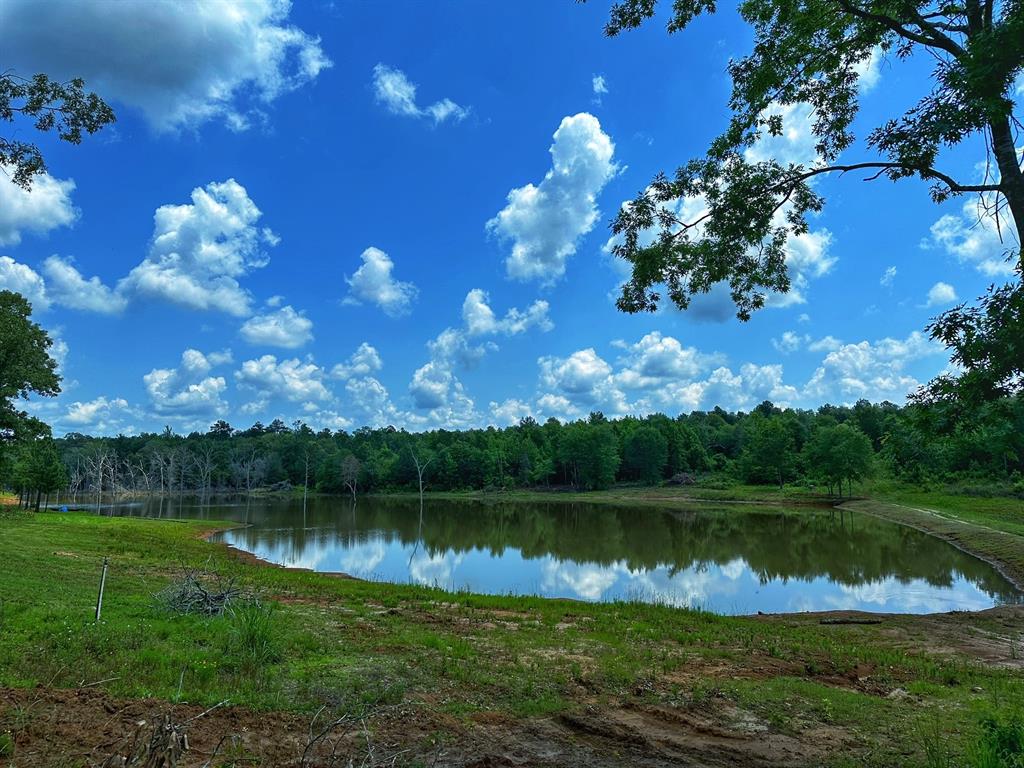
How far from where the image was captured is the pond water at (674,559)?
22750mm

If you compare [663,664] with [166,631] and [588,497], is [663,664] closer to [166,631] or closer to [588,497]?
[166,631]

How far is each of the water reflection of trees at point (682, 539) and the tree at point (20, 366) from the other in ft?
51.0

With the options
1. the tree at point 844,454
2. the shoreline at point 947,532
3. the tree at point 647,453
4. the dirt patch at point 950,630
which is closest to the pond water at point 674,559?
the shoreline at point 947,532

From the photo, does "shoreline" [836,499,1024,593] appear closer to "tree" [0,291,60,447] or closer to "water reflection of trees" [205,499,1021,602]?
"water reflection of trees" [205,499,1021,602]

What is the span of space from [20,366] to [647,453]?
86.4 meters

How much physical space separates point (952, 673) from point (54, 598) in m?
18.3

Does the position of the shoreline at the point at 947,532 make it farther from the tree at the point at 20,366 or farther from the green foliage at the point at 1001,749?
the tree at the point at 20,366

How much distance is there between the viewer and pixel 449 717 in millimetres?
7309

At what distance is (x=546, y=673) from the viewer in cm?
970

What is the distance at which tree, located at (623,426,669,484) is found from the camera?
10144 cm

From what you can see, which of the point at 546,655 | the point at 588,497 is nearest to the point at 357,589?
the point at 546,655

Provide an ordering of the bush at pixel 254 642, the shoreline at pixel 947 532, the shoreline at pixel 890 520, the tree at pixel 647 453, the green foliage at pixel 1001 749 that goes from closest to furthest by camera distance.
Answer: the green foliage at pixel 1001 749 < the bush at pixel 254 642 < the shoreline at pixel 890 520 < the shoreline at pixel 947 532 < the tree at pixel 647 453

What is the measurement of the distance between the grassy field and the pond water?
22.5 feet

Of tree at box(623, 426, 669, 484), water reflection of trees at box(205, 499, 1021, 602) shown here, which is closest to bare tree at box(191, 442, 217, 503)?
water reflection of trees at box(205, 499, 1021, 602)
